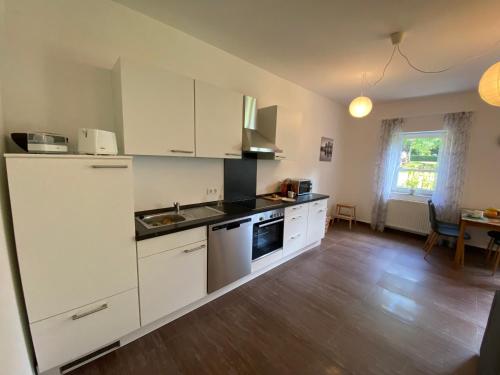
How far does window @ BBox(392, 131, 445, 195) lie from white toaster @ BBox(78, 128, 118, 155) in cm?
491

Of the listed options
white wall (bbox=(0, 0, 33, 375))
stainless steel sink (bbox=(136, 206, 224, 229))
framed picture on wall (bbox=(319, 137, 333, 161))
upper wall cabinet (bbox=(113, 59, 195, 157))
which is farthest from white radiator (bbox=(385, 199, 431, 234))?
white wall (bbox=(0, 0, 33, 375))

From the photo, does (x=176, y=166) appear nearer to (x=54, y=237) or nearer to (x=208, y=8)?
(x=54, y=237)

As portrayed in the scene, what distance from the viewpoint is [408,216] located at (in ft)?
13.8

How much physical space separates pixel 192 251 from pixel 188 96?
1.37 metres

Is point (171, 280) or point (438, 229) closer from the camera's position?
point (171, 280)

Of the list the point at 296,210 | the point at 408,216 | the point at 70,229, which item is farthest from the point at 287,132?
the point at 408,216

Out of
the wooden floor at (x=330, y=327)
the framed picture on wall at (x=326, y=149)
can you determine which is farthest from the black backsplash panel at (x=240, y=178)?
the framed picture on wall at (x=326, y=149)

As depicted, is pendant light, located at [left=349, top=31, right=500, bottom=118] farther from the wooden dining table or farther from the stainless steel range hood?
the wooden dining table

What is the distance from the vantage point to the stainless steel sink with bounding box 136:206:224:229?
76.6 inches

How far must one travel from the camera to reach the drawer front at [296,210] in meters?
2.77

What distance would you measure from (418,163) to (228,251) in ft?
13.8

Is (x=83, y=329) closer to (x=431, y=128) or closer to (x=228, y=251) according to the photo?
Result: (x=228, y=251)

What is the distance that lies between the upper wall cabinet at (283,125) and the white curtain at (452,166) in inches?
113

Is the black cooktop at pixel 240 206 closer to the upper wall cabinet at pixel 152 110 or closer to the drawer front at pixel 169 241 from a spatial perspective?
the drawer front at pixel 169 241
